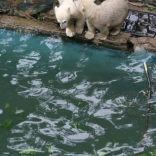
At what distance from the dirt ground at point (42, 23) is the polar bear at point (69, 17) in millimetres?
171

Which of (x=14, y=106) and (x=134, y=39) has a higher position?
(x=134, y=39)

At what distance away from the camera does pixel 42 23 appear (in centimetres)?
841

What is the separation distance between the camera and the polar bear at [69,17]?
24.4 ft

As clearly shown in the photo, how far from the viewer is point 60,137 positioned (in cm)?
555

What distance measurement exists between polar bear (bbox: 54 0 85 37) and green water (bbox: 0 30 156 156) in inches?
12.1

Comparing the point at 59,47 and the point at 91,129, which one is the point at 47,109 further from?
the point at 59,47

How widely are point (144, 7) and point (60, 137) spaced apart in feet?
15.6

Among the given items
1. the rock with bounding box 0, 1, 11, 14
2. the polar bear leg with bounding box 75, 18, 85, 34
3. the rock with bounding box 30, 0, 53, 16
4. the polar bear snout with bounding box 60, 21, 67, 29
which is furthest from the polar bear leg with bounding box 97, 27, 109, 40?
the rock with bounding box 0, 1, 11, 14

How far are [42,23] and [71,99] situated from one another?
109 inches

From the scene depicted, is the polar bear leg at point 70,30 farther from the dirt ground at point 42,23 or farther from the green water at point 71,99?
the green water at point 71,99

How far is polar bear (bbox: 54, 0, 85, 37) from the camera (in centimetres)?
744

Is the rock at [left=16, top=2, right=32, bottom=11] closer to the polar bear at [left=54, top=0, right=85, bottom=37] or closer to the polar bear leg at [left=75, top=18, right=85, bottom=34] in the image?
the polar bear at [left=54, top=0, right=85, bottom=37]

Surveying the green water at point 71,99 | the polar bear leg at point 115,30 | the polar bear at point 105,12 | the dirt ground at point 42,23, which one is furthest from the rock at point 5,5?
the polar bear leg at point 115,30

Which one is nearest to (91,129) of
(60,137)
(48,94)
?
(60,137)
